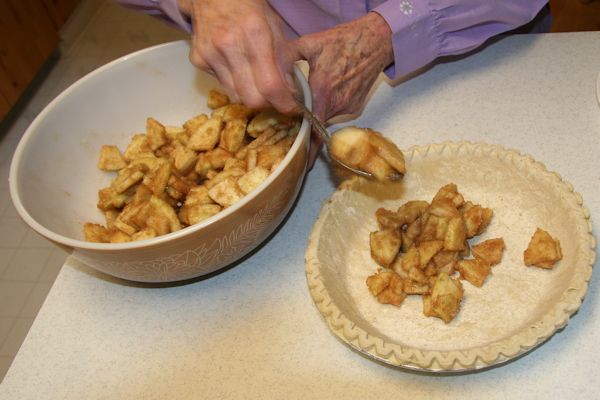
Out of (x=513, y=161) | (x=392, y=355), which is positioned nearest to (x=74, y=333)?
(x=392, y=355)

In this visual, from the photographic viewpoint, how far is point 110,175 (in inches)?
44.2

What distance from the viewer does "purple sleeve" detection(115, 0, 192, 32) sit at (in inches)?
45.0

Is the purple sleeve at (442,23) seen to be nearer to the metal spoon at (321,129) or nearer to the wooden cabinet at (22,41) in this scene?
the metal spoon at (321,129)

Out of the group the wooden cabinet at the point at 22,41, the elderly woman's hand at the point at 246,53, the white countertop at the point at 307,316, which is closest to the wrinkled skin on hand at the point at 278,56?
the elderly woman's hand at the point at 246,53

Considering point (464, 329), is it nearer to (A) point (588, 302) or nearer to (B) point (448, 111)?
(A) point (588, 302)

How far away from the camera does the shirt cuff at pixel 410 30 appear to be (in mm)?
1105

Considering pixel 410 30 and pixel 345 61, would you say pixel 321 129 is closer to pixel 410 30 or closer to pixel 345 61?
pixel 345 61

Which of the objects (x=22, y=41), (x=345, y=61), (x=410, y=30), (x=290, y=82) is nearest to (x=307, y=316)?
(x=290, y=82)

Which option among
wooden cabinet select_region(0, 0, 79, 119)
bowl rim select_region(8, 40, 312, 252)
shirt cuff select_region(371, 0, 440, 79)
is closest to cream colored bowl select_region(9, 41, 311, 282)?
bowl rim select_region(8, 40, 312, 252)

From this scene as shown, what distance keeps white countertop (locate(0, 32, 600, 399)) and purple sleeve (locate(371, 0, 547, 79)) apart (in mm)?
Result: 77

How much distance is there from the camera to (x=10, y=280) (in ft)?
7.52

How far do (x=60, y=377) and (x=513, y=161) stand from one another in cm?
82

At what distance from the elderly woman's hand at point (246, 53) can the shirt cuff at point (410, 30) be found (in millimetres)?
275

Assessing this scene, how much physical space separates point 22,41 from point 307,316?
2.68m
